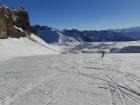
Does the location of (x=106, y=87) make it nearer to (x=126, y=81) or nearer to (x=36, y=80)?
(x=126, y=81)

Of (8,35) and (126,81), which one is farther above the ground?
(8,35)

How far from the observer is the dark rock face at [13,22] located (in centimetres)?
4542

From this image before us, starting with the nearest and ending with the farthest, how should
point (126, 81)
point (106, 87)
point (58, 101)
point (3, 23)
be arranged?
point (58, 101), point (106, 87), point (126, 81), point (3, 23)

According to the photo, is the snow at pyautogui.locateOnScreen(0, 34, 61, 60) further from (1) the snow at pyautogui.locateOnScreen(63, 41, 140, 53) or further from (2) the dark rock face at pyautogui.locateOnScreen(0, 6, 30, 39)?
(1) the snow at pyautogui.locateOnScreen(63, 41, 140, 53)

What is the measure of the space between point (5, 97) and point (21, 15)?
2114 inches

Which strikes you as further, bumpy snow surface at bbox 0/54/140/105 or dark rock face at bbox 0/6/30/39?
dark rock face at bbox 0/6/30/39

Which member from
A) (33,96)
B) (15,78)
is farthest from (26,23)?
(33,96)

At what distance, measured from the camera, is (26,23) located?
63.1m

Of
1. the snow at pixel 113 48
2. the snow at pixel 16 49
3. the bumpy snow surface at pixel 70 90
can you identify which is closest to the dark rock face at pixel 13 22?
the snow at pixel 16 49

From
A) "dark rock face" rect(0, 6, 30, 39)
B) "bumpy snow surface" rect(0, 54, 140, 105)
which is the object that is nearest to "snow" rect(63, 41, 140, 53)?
"dark rock face" rect(0, 6, 30, 39)

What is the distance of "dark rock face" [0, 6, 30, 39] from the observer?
45.4m

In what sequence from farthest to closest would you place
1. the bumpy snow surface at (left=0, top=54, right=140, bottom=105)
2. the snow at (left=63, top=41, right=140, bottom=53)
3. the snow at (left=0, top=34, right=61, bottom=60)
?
the snow at (left=63, top=41, right=140, bottom=53), the snow at (left=0, top=34, right=61, bottom=60), the bumpy snow surface at (left=0, top=54, right=140, bottom=105)

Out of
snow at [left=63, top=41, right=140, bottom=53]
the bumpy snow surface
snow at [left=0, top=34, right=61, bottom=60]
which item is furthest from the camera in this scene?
snow at [left=63, top=41, right=140, bottom=53]

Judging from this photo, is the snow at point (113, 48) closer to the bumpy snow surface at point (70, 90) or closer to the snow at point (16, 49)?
the snow at point (16, 49)
